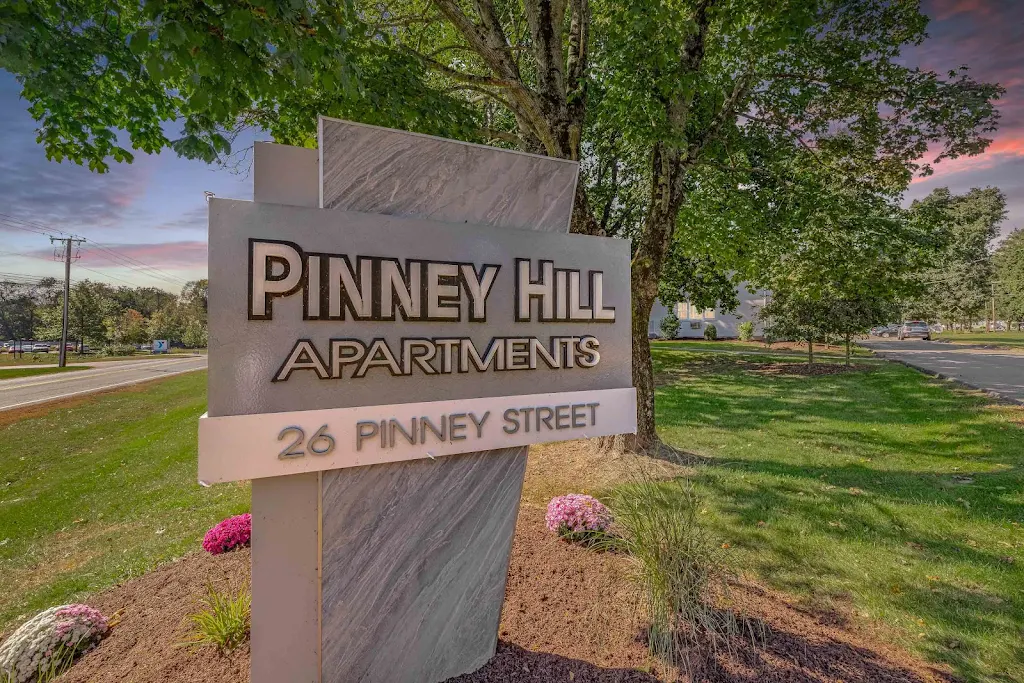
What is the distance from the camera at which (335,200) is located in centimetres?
276

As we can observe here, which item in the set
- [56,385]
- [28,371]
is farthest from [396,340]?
[28,371]

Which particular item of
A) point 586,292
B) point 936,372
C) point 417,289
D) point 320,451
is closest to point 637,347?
point 586,292

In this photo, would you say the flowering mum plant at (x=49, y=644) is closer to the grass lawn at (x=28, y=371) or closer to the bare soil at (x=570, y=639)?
the bare soil at (x=570, y=639)

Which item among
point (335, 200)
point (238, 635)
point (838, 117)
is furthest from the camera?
point (838, 117)

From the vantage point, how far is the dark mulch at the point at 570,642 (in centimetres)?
285

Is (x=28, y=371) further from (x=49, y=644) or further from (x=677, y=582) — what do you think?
(x=677, y=582)

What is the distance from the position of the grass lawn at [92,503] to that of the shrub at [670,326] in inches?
1220

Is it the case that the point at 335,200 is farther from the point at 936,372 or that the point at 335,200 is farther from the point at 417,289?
the point at 936,372

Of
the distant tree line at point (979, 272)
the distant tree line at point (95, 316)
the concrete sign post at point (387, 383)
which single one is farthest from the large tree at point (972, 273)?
the distant tree line at point (95, 316)

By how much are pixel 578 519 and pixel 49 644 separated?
3684 millimetres

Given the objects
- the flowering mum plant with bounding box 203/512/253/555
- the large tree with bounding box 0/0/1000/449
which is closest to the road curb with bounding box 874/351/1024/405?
the large tree with bounding box 0/0/1000/449

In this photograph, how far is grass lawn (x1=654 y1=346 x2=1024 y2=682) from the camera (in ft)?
11.6

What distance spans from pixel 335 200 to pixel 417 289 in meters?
0.65

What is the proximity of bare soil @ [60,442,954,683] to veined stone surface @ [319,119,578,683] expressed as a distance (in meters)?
0.39
